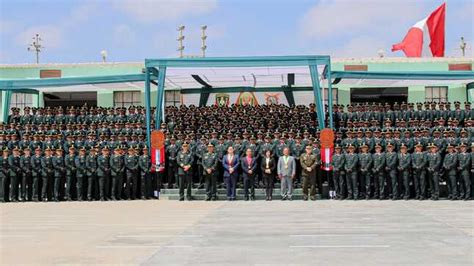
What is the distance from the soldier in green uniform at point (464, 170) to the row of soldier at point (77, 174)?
26.1 ft

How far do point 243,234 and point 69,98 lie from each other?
20884 millimetres

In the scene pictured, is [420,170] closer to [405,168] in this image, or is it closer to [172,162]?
[405,168]

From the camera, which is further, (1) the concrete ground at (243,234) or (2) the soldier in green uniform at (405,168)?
(2) the soldier in green uniform at (405,168)

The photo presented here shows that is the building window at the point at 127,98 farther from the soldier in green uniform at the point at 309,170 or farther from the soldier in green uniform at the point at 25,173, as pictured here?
the soldier in green uniform at the point at 309,170

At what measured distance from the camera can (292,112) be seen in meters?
21.6

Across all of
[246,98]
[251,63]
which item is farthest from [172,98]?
[251,63]

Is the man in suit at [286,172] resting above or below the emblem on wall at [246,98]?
below

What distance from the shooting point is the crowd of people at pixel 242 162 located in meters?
17.3

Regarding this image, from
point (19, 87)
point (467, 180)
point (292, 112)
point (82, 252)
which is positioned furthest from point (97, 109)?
point (82, 252)

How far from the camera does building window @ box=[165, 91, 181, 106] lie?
2738cm

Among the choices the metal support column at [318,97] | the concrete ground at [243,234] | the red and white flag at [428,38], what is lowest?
the concrete ground at [243,234]

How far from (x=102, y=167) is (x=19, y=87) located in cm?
608

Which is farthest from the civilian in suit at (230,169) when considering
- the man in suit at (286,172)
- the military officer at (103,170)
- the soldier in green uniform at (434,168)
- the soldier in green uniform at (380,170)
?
the soldier in green uniform at (434,168)

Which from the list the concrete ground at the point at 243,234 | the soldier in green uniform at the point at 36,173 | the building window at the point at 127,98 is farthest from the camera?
the building window at the point at 127,98
